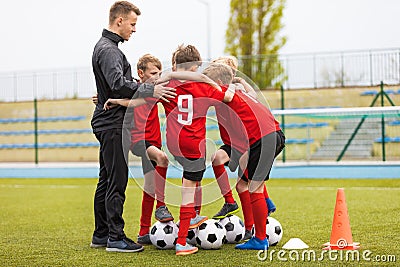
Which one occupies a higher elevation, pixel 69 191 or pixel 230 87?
pixel 230 87

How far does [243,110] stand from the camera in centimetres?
526

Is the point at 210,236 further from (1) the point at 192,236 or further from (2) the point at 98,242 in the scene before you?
(2) the point at 98,242

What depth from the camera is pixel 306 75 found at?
24.5m

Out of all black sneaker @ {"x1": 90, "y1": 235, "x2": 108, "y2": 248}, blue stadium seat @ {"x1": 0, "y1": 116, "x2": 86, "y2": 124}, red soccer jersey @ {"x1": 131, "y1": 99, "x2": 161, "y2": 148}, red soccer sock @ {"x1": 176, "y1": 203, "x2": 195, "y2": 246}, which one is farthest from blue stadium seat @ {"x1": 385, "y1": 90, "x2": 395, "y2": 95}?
red soccer sock @ {"x1": 176, "y1": 203, "x2": 195, "y2": 246}

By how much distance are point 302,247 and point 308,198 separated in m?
4.43

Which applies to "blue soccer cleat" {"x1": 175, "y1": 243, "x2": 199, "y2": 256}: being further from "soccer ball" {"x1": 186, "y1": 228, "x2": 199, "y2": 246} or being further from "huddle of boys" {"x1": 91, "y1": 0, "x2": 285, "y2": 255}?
"soccer ball" {"x1": 186, "y1": 228, "x2": 199, "y2": 246}

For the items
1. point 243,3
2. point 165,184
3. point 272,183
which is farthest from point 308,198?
point 243,3

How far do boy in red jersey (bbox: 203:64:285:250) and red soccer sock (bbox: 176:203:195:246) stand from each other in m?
A: 0.45

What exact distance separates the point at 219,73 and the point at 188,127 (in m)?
0.52

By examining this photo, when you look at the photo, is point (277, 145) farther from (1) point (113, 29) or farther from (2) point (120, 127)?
(1) point (113, 29)

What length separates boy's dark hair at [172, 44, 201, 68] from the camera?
5293 mm

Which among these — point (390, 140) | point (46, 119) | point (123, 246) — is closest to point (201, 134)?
point (123, 246)

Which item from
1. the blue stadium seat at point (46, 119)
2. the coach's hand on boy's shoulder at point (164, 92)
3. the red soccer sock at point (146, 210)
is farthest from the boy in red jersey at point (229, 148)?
the blue stadium seat at point (46, 119)
